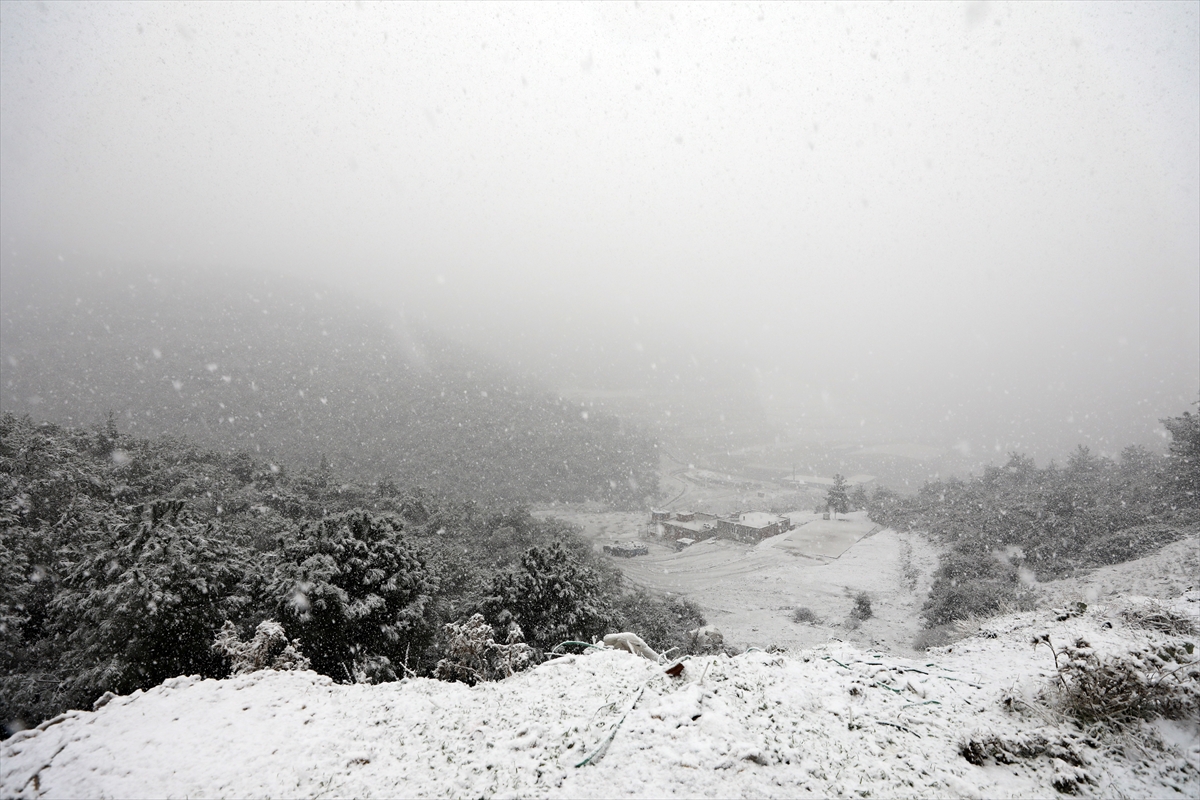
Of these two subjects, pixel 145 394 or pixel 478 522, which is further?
pixel 145 394

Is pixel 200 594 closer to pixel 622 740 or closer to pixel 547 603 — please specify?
pixel 547 603

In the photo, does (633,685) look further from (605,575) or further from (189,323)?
(189,323)

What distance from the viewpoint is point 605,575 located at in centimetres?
2316

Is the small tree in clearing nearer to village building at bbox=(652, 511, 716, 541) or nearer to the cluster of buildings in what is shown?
the cluster of buildings

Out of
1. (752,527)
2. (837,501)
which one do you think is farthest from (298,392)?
(837,501)

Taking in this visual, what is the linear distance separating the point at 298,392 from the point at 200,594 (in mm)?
59720

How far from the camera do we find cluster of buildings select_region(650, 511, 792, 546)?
40025mm

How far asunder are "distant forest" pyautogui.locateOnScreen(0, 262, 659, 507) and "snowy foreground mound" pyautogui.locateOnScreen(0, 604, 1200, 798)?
1543 inches

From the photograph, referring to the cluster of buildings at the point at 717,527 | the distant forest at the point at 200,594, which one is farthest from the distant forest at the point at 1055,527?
the distant forest at the point at 200,594

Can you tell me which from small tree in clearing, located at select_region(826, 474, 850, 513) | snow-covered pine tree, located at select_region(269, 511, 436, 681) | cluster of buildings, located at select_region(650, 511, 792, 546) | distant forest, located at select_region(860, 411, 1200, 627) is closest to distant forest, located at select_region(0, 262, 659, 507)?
cluster of buildings, located at select_region(650, 511, 792, 546)

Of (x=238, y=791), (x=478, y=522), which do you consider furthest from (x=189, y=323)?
(x=238, y=791)

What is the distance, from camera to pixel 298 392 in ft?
201

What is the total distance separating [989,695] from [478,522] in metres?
27.2

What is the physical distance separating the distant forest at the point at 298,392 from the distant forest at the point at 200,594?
941 inches
